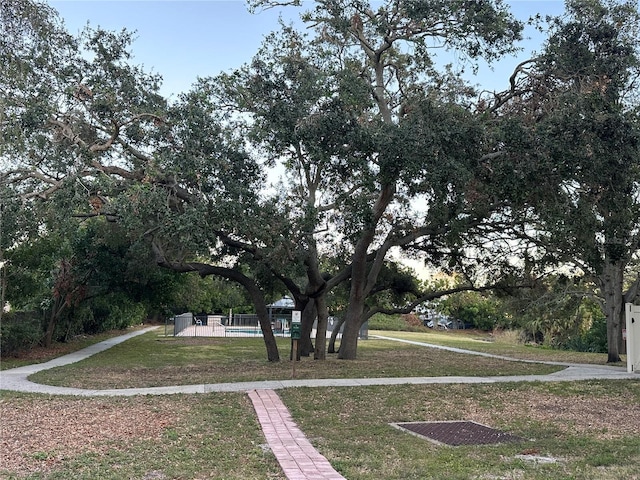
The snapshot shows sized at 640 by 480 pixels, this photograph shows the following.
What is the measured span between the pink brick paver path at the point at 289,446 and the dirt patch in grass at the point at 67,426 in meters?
1.42

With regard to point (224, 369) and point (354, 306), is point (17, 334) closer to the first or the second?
point (224, 369)

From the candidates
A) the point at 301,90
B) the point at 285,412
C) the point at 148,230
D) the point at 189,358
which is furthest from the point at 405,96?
the point at 189,358

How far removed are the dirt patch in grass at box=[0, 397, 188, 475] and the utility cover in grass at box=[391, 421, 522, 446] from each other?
143 inches

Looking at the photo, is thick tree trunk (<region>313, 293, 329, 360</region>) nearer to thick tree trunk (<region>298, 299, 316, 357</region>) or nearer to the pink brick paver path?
thick tree trunk (<region>298, 299, 316, 357</region>)

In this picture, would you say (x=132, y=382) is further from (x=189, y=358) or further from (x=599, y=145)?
(x=599, y=145)

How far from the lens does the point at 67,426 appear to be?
341 inches

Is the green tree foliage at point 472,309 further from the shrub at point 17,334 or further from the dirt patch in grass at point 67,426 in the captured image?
the dirt patch in grass at point 67,426

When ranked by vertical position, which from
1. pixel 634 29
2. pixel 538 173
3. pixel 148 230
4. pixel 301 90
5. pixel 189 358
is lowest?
pixel 189 358

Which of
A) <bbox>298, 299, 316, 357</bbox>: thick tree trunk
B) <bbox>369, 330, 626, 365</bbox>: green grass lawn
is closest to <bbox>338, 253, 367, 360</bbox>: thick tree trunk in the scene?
<bbox>298, 299, 316, 357</bbox>: thick tree trunk

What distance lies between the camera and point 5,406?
10445mm

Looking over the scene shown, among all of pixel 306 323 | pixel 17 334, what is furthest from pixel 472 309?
pixel 17 334

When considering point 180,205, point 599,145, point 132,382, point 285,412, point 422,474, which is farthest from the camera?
point 180,205

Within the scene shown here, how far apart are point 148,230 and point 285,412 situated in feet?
23.7

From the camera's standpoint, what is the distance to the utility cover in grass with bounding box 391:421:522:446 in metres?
8.21
